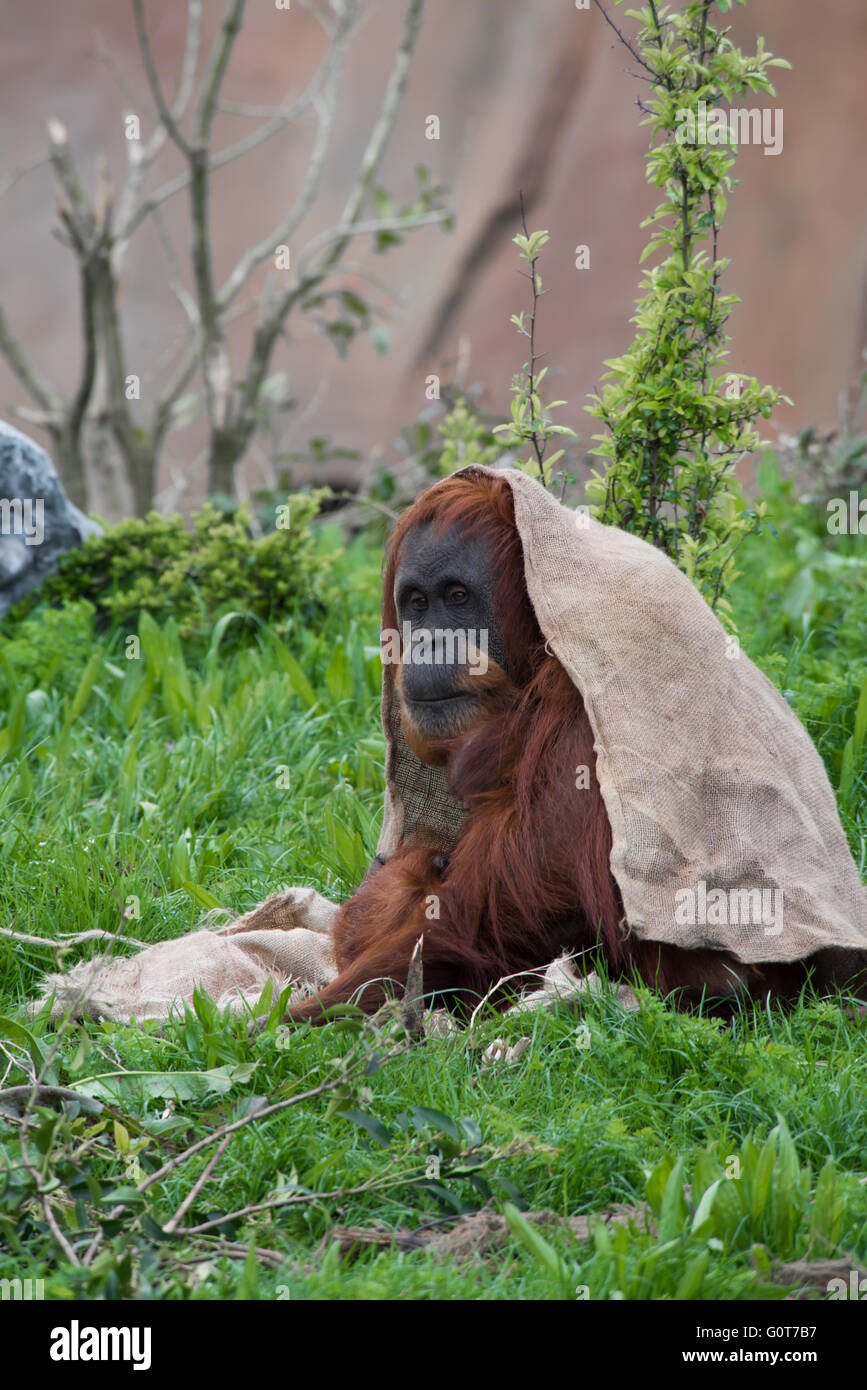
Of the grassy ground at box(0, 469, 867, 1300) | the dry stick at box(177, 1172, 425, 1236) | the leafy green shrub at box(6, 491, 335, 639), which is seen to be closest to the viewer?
the grassy ground at box(0, 469, 867, 1300)

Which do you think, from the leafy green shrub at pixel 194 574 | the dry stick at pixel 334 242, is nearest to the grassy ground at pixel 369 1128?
the leafy green shrub at pixel 194 574

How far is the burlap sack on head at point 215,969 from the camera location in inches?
114

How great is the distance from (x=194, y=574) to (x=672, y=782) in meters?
3.06

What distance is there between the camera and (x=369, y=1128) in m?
2.19

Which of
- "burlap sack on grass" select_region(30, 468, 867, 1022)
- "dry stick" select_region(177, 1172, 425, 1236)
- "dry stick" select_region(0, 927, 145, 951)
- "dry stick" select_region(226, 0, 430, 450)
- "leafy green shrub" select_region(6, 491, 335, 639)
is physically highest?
"dry stick" select_region(226, 0, 430, 450)

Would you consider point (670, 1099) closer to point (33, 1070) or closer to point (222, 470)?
point (33, 1070)

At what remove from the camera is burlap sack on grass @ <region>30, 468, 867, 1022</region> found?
8.52ft

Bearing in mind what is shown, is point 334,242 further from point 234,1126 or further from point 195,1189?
point 195,1189

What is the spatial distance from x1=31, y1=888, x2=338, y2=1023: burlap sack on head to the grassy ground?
5.6 inches

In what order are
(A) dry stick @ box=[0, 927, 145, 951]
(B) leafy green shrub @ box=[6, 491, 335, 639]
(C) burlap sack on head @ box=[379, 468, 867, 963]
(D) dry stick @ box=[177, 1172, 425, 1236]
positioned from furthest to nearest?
(B) leafy green shrub @ box=[6, 491, 335, 639]
(A) dry stick @ box=[0, 927, 145, 951]
(C) burlap sack on head @ box=[379, 468, 867, 963]
(D) dry stick @ box=[177, 1172, 425, 1236]

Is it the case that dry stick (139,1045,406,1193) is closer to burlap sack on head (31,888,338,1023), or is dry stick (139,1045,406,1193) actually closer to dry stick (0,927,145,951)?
burlap sack on head (31,888,338,1023)

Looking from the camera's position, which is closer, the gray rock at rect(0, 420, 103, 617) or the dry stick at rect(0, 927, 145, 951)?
the dry stick at rect(0, 927, 145, 951)

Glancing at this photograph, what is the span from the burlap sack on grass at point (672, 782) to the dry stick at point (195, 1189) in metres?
0.49

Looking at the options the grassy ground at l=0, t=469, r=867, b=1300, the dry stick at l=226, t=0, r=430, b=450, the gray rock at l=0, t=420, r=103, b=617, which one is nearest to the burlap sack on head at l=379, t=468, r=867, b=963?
the grassy ground at l=0, t=469, r=867, b=1300
